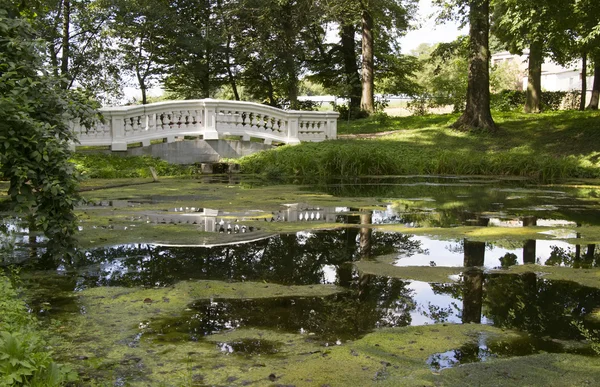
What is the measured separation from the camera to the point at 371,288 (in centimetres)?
456

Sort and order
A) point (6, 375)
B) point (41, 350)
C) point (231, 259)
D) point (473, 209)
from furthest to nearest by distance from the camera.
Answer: point (473, 209), point (231, 259), point (41, 350), point (6, 375)

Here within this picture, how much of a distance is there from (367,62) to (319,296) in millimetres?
23317

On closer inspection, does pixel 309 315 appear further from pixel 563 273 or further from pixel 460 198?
pixel 460 198

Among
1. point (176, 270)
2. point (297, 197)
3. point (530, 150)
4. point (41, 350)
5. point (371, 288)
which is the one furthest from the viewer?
point (530, 150)

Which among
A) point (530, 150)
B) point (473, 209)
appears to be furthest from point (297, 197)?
point (530, 150)

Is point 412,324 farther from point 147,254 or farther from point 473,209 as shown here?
point 473,209

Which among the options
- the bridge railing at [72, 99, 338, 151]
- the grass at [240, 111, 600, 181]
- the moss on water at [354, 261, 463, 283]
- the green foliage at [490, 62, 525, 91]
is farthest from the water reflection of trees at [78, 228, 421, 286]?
the green foliage at [490, 62, 525, 91]

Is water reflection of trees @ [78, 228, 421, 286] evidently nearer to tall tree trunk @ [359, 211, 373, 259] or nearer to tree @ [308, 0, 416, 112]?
tall tree trunk @ [359, 211, 373, 259]

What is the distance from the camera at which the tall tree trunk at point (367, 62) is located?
26.4 m

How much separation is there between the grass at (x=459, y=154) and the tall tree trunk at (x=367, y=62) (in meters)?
6.08

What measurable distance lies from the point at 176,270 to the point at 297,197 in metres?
5.43

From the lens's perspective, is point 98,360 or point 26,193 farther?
point 26,193

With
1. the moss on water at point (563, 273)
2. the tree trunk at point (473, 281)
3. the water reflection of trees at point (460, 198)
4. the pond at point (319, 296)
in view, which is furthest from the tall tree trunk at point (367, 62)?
the moss on water at point (563, 273)

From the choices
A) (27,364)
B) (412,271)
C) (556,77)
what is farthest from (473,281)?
(556,77)
